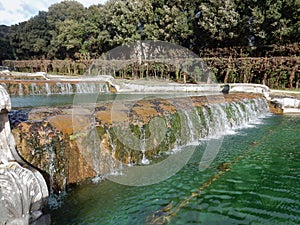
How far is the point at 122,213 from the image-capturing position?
3.65 m

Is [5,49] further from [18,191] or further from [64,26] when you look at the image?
[18,191]

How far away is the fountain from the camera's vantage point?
2.74 metres

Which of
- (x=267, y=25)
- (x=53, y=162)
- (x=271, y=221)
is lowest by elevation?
(x=271, y=221)

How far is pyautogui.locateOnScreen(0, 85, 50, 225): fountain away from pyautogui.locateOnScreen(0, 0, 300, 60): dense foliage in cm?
2097

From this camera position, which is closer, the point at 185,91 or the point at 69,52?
the point at 185,91

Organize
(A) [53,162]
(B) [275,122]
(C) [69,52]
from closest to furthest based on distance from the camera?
1. (A) [53,162]
2. (B) [275,122]
3. (C) [69,52]

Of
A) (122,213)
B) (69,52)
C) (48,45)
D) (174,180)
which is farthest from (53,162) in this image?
(48,45)

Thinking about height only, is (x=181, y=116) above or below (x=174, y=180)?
above

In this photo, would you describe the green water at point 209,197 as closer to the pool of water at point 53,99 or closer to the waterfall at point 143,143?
the waterfall at point 143,143

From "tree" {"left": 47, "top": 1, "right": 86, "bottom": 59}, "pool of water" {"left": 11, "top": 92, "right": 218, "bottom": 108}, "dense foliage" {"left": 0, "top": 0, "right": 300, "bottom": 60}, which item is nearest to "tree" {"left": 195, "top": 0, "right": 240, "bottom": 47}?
"dense foliage" {"left": 0, "top": 0, "right": 300, "bottom": 60}

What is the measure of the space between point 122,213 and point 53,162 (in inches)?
53.7

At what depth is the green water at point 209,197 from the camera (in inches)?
139

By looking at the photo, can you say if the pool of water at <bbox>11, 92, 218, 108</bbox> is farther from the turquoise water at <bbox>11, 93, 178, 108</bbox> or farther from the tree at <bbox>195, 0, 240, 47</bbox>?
the tree at <bbox>195, 0, 240, 47</bbox>

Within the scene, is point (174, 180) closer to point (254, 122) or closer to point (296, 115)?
point (254, 122)
